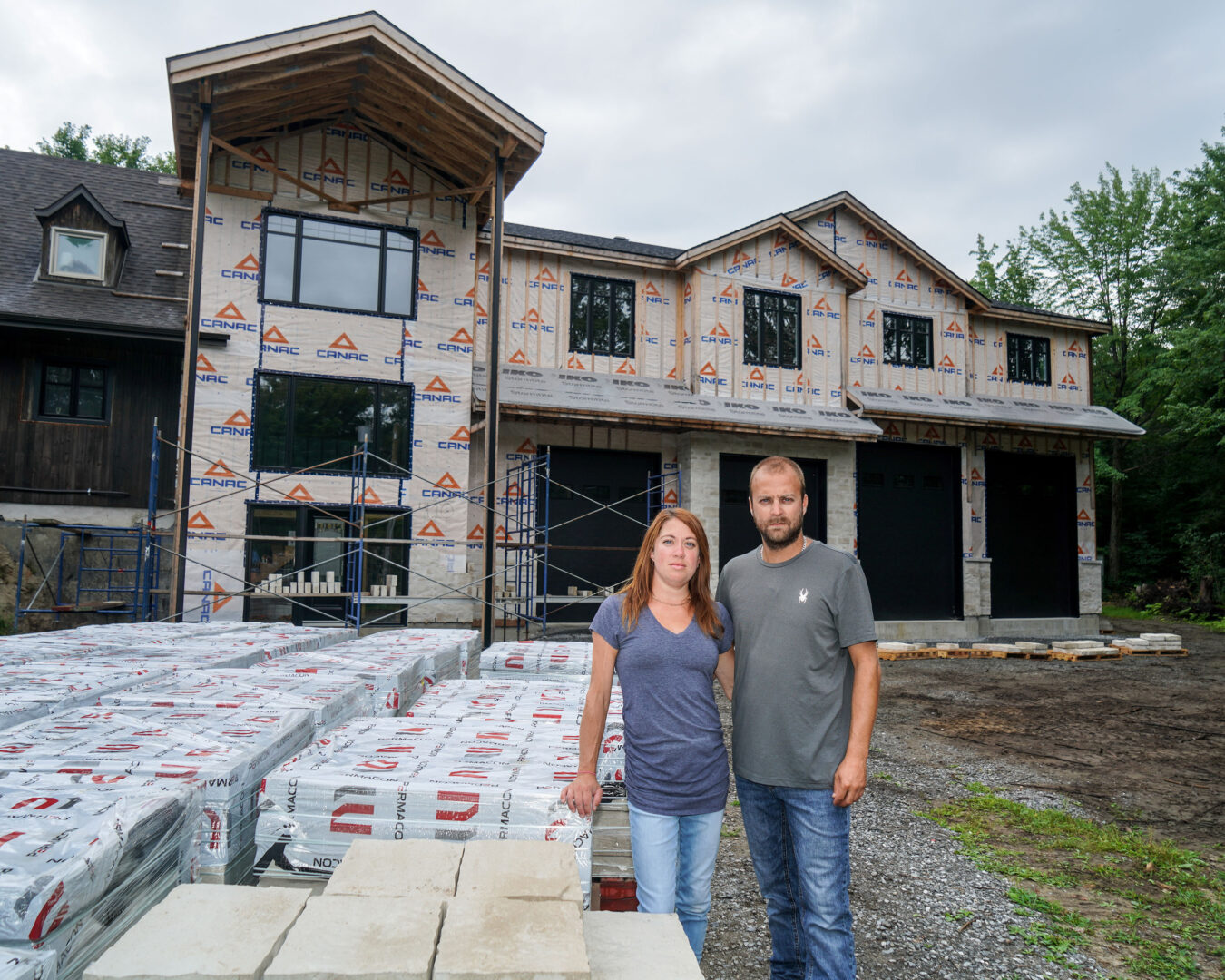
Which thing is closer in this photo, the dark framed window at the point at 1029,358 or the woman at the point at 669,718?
the woman at the point at 669,718

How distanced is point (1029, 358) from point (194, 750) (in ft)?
77.1

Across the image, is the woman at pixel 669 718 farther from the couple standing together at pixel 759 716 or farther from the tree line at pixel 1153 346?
the tree line at pixel 1153 346

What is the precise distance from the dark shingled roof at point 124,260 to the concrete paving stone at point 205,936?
49.6ft

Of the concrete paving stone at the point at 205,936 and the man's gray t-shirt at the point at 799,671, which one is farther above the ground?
the man's gray t-shirt at the point at 799,671

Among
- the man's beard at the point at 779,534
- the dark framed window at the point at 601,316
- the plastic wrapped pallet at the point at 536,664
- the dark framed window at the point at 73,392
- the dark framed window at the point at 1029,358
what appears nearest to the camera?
the man's beard at the point at 779,534

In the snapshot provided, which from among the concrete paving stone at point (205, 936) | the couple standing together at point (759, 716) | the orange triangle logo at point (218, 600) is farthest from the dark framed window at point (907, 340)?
the concrete paving stone at point (205, 936)

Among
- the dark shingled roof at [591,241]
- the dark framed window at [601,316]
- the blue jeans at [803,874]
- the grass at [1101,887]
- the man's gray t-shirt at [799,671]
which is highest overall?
the dark shingled roof at [591,241]

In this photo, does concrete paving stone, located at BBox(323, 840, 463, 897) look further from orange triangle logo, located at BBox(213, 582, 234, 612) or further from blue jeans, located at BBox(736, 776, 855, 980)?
orange triangle logo, located at BBox(213, 582, 234, 612)

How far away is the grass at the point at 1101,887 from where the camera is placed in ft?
13.7

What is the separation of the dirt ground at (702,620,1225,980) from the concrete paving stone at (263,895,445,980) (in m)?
2.62

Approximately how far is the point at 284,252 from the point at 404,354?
2.91 meters

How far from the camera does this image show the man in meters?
3.09

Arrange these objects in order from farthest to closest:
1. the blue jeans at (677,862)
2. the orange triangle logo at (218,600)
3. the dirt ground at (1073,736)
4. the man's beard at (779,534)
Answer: the orange triangle logo at (218,600) → the dirt ground at (1073,736) → the man's beard at (779,534) → the blue jeans at (677,862)

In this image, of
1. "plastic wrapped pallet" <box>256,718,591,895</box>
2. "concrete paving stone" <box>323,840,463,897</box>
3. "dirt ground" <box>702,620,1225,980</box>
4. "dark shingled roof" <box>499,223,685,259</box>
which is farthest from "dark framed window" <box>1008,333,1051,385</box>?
"concrete paving stone" <box>323,840,463,897</box>
